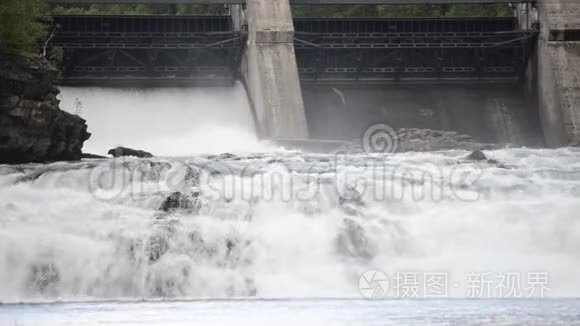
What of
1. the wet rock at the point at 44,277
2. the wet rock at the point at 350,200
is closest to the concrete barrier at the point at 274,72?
the wet rock at the point at 350,200

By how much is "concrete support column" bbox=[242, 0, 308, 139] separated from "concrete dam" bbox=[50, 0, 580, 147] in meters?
0.03

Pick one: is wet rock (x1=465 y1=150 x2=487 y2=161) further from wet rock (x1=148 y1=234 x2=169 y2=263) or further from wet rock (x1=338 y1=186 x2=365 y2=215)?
wet rock (x1=148 y1=234 x2=169 y2=263)

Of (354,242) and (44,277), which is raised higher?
(354,242)

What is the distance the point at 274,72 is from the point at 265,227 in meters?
12.2

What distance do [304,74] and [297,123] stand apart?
15.1 ft

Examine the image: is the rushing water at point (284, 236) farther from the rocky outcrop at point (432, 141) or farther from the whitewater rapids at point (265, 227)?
the rocky outcrop at point (432, 141)

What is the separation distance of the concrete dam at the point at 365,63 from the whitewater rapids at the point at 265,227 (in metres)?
9.28

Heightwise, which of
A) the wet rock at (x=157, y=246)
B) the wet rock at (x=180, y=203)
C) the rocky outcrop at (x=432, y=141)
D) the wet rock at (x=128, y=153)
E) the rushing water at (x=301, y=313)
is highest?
the rocky outcrop at (x=432, y=141)

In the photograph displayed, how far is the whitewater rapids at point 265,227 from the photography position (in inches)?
676

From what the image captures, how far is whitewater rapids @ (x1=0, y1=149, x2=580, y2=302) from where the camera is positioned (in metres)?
17.2

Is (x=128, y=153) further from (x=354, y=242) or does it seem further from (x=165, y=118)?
(x=354, y=242)

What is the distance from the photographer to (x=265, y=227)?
61.7 feet

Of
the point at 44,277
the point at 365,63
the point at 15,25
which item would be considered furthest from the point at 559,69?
the point at 44,277

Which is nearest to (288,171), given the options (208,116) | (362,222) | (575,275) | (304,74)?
(362,222)
